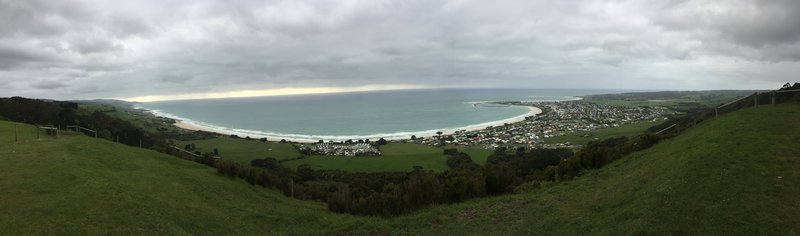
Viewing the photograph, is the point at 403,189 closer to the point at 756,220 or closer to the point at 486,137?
the point at 756,220

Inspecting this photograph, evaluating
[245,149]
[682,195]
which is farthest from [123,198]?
[245,149]

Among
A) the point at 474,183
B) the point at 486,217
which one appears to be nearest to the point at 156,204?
the point at 486,217

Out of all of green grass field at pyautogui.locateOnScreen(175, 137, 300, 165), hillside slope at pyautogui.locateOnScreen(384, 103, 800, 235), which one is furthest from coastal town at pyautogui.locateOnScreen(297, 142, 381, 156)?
hillside slope at pyautogui.locateOnScreen(384, 103, 800, 235)

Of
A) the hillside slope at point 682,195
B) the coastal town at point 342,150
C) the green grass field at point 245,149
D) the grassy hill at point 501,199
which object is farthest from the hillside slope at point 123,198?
the coastal town at point 342,150

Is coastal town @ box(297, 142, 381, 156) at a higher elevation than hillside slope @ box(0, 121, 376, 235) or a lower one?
lower

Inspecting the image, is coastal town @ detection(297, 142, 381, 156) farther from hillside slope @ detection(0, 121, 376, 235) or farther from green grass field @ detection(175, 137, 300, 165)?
hillside slope @ detection(0, 121, 376, 235)

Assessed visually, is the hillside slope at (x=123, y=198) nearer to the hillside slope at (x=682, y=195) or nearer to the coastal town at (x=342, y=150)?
the hillside slope at (x=682, y=195)
